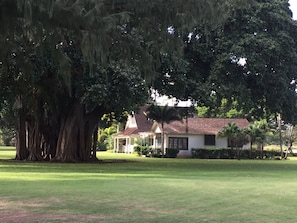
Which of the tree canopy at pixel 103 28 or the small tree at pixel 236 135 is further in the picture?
the small tree at pixel 236 135

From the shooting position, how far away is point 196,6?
9641 mm

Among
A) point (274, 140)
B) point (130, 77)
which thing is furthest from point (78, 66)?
point (274, 140)

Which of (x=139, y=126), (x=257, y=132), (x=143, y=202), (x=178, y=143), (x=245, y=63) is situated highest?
(x=245, y=63)

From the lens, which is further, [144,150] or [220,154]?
[144,150]

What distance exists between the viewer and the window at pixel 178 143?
5000cm

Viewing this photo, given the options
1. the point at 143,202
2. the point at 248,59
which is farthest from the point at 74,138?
the point at 143,202

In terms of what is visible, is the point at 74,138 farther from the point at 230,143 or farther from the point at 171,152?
the point at 230,143

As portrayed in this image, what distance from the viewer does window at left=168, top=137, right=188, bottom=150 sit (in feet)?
164

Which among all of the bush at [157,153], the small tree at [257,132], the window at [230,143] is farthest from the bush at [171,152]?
the small tree at [257,132]

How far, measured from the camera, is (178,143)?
164ft

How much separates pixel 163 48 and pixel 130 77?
1275cm

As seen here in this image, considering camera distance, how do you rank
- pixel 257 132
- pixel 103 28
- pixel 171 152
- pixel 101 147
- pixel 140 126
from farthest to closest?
pixel 101 147
pixel 140 126
pixel 171 152
pixel 257 132
pixel 103 28

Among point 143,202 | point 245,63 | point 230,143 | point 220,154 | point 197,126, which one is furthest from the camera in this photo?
point 197,126

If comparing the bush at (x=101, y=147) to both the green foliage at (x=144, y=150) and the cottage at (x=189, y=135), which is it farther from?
the green foliage at (x=144, y=150)
